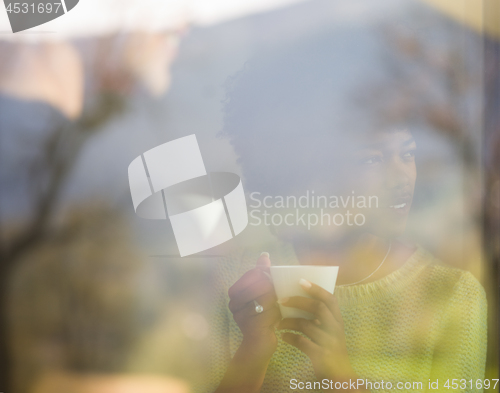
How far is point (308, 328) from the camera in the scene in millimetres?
877

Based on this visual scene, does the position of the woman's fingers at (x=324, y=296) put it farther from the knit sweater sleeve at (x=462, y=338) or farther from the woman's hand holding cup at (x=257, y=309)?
the knit sweater sleeve at (x=462, y=338)

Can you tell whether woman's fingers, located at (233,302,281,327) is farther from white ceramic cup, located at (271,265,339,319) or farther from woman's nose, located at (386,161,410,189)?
woman's nose, located at (386,161,410,189)

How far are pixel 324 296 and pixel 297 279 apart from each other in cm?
8

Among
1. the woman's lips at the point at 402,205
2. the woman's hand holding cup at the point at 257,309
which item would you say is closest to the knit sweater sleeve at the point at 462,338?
the woman's lips at the point at 402,205

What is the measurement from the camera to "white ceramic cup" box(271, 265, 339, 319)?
81 centimetres

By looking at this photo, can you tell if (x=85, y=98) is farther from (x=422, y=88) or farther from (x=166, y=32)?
(x=422, y=88)

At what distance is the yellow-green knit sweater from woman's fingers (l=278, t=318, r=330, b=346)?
0.06m

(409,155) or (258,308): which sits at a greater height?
(409,155)

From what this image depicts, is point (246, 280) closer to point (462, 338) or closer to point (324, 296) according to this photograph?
point (324, 296)

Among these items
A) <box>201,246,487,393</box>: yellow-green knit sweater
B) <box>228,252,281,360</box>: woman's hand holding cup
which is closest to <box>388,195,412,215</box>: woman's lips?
<box>201,246,487,393</box>: yellow-green knit sweater

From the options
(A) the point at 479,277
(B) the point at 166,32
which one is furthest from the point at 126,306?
(A) the point at 479,277

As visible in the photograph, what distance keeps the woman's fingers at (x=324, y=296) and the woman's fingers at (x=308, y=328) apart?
0.05 meters

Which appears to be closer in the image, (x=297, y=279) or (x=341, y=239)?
(x=297, y=279)

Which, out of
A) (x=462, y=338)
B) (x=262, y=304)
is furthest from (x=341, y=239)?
(x=462, y=338)
